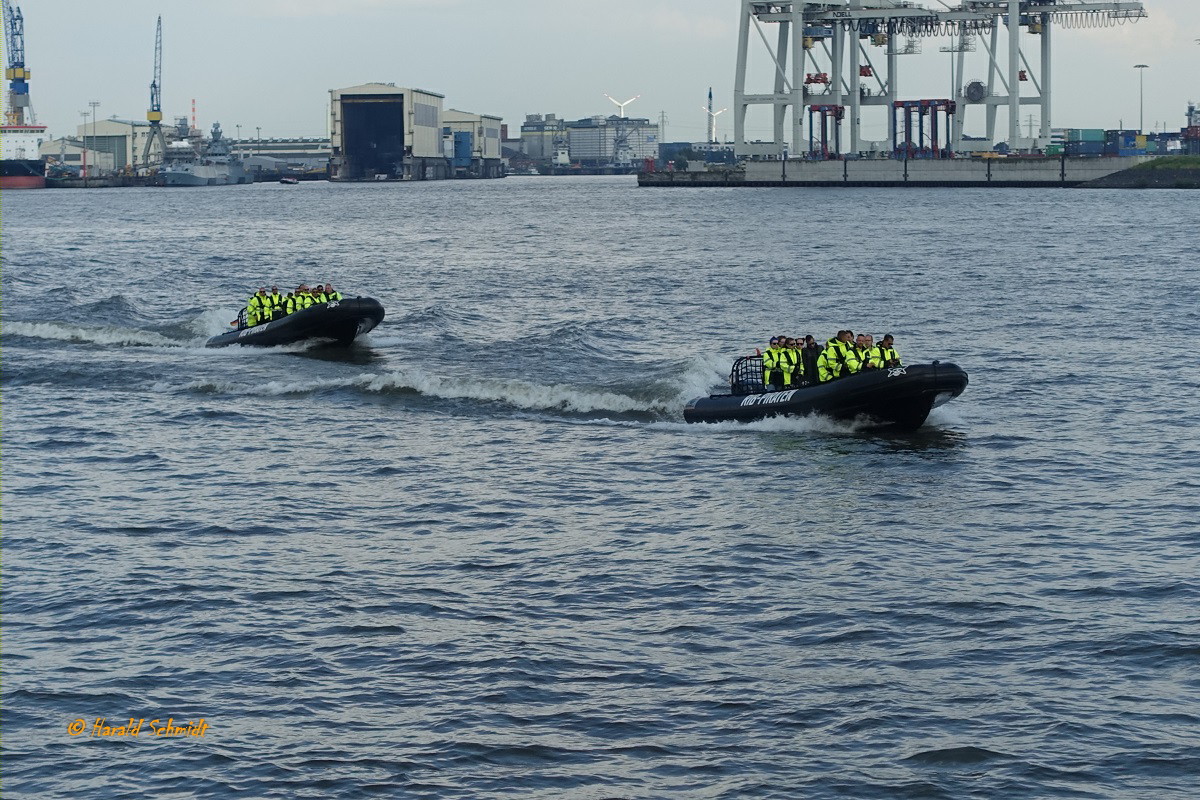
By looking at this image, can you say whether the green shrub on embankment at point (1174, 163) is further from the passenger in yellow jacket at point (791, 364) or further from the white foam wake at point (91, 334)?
the passenger in yellow jacket at point (791, 364)

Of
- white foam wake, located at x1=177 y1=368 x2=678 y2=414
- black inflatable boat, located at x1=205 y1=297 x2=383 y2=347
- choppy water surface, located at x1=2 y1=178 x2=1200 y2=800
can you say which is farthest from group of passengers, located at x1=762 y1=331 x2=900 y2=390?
black inflatable boat, located at x1=205 y1=297 x2=383 y2=347

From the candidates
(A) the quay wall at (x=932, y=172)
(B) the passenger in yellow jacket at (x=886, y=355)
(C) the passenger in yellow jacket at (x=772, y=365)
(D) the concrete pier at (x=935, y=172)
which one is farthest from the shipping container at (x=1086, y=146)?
(B) the passenger in yellow jacket at (x=886, y=355)

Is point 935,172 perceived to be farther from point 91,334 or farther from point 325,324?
point 325,324

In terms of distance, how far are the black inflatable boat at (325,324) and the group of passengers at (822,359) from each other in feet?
43.1

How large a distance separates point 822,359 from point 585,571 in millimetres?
9535

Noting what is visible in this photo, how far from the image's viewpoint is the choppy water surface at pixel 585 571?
12.9 meters

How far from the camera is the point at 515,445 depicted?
26.1 metres

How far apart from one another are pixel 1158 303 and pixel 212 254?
1892 inches

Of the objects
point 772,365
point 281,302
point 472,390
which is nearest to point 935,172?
point 281,302

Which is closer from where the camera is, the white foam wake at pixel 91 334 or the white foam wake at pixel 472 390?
the white foam wake at pixel 472 390

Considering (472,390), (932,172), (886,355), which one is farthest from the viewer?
(932,172)

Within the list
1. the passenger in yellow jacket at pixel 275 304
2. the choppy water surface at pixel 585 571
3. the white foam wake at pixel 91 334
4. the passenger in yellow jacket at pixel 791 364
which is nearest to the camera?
the choppy water surface at pixel 585 571

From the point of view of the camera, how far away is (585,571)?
18.0 meters

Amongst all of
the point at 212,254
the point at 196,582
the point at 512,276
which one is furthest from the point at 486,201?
the point at 196,582
